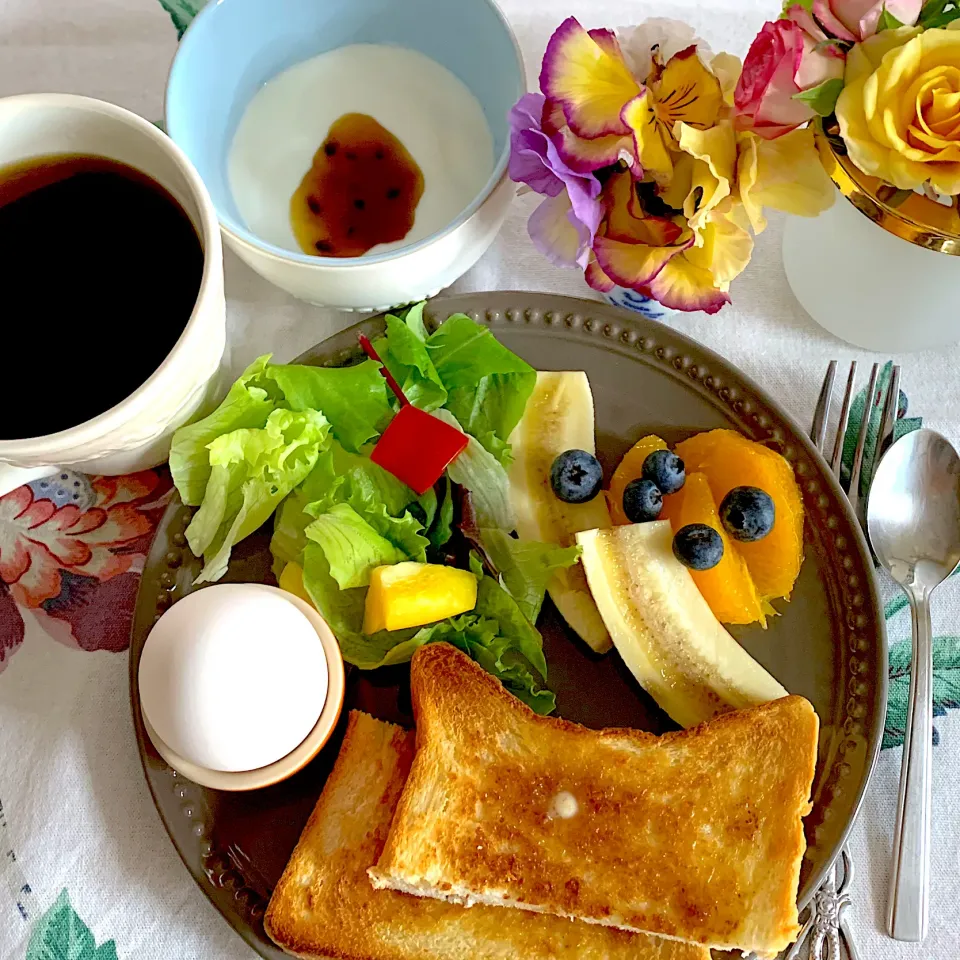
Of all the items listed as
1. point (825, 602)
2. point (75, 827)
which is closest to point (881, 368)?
point (825, 602)

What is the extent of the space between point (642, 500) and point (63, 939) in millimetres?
759

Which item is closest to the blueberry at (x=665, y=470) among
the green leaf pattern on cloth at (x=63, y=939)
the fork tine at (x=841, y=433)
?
the fork tine at (x=841, y=433)

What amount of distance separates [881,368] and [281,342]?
2.39 ft

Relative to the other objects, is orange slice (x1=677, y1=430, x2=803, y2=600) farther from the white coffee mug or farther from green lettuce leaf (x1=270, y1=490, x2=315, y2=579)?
the white coffee mug

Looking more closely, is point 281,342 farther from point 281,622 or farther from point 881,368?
point 881,368

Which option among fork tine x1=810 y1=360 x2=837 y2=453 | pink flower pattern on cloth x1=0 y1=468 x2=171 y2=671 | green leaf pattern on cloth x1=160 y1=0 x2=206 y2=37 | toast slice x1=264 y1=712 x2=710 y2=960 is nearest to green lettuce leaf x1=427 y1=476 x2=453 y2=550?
toast slice x1=264 y1=712 x2=710 y2=960

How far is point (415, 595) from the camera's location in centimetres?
95

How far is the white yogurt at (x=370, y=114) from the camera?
3.40 feet

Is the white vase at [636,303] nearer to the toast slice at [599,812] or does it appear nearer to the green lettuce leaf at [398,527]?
the green lettuce leaf at [398,527]

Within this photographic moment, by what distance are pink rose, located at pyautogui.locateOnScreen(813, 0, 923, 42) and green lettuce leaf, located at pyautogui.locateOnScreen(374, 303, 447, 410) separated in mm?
A: 484

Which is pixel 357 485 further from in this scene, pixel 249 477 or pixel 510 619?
pixel 510 619

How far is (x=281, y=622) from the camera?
0.89 metres

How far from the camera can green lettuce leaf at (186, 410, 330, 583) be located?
3.26ft

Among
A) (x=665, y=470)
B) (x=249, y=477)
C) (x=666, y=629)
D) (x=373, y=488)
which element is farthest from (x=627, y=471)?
(x=249, y=477)
